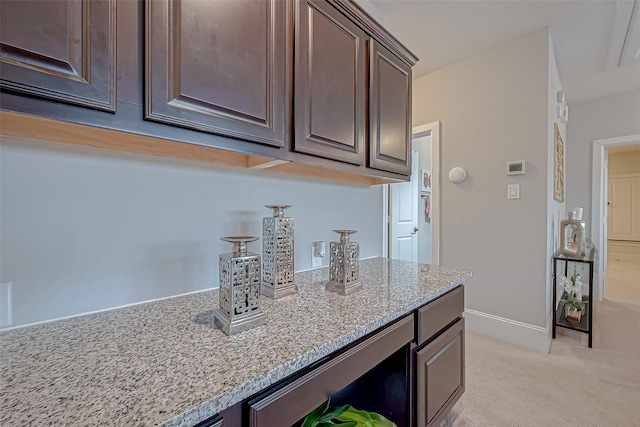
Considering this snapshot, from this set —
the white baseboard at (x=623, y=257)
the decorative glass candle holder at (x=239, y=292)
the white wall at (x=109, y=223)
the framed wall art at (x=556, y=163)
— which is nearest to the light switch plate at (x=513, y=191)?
the framed wall art at (x=556, y=163)

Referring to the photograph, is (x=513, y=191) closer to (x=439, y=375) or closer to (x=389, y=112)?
(x=389, y=112)

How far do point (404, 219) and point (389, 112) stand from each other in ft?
6.98

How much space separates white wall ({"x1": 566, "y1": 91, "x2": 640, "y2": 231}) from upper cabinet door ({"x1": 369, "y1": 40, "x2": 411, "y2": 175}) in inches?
137

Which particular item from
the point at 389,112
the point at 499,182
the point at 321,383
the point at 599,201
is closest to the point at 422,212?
the point at 499,182

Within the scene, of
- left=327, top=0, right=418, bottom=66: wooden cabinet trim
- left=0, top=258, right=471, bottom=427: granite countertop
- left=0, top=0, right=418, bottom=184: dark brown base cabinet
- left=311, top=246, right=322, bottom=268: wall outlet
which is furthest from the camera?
left=311, top=246, right=322, bottom=268: wall outlet

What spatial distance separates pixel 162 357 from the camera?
0.61 m

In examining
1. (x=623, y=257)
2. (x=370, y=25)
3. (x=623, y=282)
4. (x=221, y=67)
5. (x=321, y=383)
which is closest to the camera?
(x=321, y=383)

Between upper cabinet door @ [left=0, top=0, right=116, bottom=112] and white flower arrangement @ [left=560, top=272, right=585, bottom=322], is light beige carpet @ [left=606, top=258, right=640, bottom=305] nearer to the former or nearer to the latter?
white flower arrangement @ [left=560, top=272, right=585, bottom=322]

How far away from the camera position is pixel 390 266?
1.60 meters

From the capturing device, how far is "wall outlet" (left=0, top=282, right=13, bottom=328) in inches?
28.3

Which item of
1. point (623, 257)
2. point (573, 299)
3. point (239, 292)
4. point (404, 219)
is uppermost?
point (404, 219)

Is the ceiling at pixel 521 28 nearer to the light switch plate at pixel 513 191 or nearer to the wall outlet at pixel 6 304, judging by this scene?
the light switch plate at pixel 513 191

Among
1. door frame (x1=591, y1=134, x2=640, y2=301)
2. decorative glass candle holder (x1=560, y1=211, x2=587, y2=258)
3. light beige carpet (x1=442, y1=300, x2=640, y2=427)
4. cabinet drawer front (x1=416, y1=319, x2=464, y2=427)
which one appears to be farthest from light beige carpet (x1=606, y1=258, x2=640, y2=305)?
cabinet drawer front (x1=416, y1=319, x2=464, y2=427)

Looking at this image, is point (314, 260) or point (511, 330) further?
point (511, 330)
